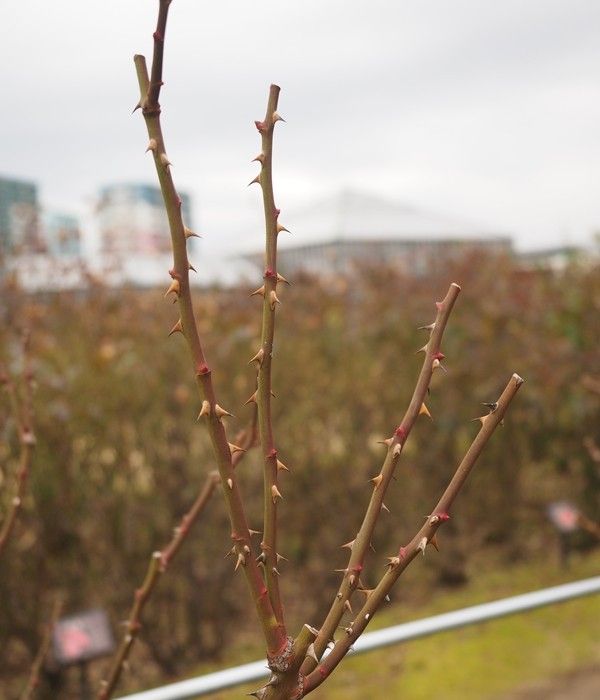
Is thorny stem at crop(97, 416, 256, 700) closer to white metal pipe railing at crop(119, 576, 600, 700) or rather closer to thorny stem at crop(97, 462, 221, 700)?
thorny stem at crop(97, 462, 221, 700)

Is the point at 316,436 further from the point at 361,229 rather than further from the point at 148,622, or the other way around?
the point at 361,229

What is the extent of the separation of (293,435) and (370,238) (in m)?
5.24

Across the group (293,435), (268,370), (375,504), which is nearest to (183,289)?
(268,370)

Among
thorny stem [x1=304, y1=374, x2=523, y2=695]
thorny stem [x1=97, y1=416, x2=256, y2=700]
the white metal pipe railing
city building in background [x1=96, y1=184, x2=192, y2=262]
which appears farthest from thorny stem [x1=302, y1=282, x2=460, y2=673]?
city building in background [x1=96, y1=184, x2=192, y2=262]

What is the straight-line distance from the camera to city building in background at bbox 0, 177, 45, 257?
5438 mm

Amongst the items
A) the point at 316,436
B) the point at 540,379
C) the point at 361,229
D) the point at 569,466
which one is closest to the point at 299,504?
the point at 316,436

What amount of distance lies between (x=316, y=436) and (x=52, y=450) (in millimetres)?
1570

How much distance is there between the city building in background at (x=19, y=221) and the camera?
5.44m

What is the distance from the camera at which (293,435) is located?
5.05m

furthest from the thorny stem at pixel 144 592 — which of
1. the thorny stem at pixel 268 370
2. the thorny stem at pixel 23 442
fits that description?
the thorny stem at pixel 268 370

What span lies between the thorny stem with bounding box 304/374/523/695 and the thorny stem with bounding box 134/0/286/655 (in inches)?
3.6

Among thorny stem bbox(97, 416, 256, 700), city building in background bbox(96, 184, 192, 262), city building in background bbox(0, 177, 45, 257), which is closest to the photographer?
thorny stem bbox(97, 416, 256, 700)

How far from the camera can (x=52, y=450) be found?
4.09m

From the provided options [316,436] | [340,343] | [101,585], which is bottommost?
[101,585]
